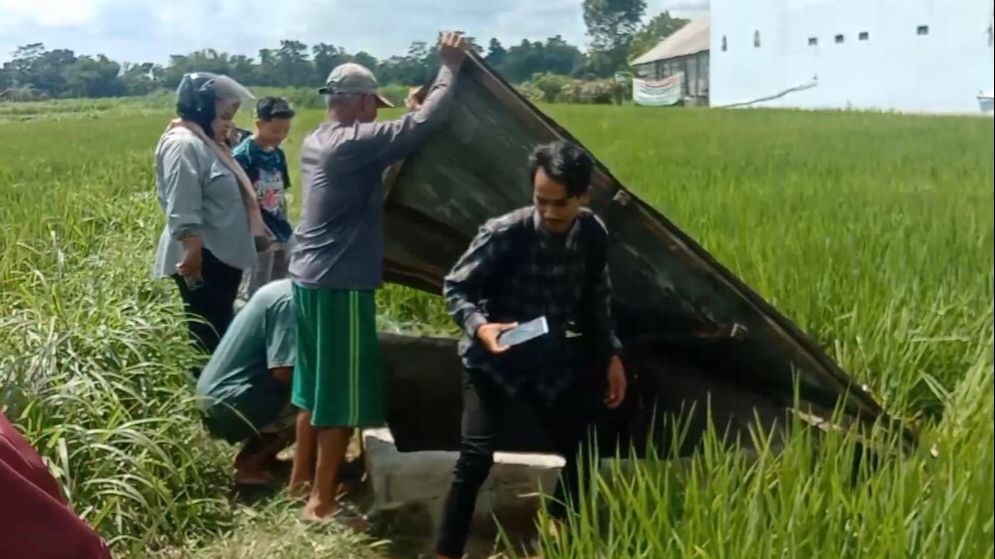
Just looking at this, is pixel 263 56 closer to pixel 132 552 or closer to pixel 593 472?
pixel 132 552

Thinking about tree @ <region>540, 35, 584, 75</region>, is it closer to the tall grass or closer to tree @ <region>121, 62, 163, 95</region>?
the tall grass

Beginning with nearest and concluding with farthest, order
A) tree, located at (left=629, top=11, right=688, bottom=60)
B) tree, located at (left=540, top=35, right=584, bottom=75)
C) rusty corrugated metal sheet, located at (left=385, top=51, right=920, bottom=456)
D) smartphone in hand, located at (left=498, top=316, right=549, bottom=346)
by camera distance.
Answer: tree, located at (left=629, top=11, right=688, bottom=60)
tree, located at (left=540, top=35, right=584, bottom=75)
smartphone in hand, located at (left=498, top=316, right=549, bottom=346)
rusty corrugated metal sheet, located at (left=385, top=51, right=920, bottom=456)

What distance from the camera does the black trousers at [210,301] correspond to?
407cm

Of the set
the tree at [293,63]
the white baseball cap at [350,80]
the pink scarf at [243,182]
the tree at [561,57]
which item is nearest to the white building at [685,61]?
the tree at [561,57]

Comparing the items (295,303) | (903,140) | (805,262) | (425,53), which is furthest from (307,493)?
(903,140)

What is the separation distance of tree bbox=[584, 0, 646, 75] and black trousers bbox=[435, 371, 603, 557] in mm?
978

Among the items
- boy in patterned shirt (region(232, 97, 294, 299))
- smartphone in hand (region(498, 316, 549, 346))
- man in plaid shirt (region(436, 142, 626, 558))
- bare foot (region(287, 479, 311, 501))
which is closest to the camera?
smartphone in hand (region(498, 316, 549, 346))

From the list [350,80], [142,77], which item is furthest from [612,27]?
[142,77]

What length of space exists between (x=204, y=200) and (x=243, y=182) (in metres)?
0.18

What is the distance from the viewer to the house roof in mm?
1665

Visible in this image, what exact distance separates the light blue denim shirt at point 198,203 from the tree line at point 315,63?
0.23 m

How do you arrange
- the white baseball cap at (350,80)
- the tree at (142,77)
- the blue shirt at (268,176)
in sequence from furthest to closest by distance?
the blue shirt at (268,176) → the tree at (142,77) → the white baseball cap at (350,80)

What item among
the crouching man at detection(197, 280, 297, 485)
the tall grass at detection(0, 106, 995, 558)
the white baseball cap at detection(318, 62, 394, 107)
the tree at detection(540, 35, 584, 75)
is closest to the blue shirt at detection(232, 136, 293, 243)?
the tall grass at detection(0, 106, 995, 558)

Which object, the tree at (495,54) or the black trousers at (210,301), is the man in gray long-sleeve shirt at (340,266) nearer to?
the tree at (495,54)
